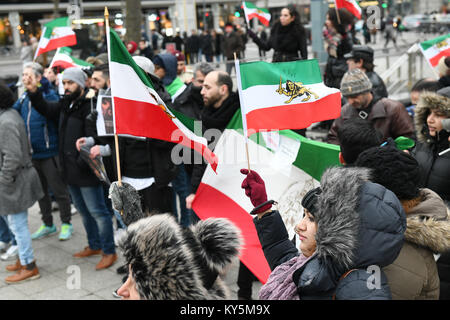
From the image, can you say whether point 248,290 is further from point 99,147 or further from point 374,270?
point 374,270

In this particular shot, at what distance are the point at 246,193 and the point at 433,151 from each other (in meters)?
1.67

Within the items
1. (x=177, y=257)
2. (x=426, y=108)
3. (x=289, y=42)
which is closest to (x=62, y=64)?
(x=289, y=42)

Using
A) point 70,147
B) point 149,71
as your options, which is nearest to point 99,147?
point 70,147

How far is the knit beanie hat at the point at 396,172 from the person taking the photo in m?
2.58

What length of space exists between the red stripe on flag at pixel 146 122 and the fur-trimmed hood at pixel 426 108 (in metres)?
1.60

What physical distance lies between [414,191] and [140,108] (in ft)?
5.82

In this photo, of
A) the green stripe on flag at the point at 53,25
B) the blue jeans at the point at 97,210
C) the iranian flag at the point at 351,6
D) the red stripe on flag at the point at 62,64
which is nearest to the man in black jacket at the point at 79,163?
the blue jeans at the point at 97,210

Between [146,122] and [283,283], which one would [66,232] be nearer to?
[146,122]

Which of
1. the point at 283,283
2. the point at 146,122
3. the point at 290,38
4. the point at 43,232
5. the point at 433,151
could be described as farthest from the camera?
the point at 290,38

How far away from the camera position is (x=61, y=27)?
8570mm

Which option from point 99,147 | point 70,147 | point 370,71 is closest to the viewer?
point 99,147

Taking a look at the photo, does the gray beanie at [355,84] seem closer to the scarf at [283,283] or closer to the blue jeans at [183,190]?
the blue jeans at [183,190]

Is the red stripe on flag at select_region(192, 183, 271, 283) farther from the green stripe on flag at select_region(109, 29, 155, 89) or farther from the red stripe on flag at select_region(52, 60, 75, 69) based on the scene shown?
the red stripe on flag at select_region(52, 60, 75, 69)

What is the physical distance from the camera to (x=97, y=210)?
5.82 meters
